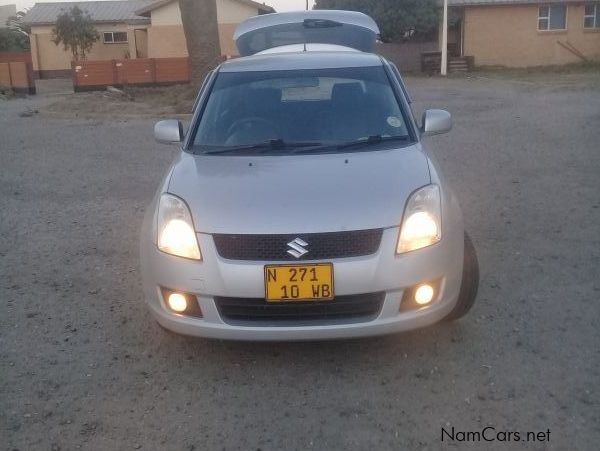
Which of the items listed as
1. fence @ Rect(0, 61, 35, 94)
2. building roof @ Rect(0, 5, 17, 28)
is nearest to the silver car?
fence @ Rect(0, 61, 35, 94)

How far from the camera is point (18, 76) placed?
27.7 metres

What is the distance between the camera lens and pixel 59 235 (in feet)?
20.9

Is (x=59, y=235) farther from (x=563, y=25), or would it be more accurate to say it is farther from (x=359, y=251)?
(x=563, y=25)

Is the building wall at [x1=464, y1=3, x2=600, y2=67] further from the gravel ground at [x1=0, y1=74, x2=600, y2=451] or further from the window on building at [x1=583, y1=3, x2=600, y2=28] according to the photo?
the gravel ground at [x1=0, y1=74, x2=600, y2=451]

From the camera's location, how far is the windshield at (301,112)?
14.8ft

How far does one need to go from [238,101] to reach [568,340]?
2591 mm

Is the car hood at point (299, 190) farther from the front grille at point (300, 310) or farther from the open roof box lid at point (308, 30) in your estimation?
the open roof box lid at point (308, 30)

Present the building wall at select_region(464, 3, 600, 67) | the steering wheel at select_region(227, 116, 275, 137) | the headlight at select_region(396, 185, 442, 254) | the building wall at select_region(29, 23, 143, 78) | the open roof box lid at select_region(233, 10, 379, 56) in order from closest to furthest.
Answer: the headlight at select_region(396, 185, 442, 254) < the steering wheel at select_region(227, 116, 275, 137) < the open roof box lid at select_region(233, 10, 379, 56) < the building wall at select_region(464, 3, 600, 67) < the building wall at select_region(29, 23, 143, 78)

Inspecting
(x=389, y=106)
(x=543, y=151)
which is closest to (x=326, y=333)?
(x=389, y=106)

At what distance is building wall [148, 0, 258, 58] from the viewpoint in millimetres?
35188

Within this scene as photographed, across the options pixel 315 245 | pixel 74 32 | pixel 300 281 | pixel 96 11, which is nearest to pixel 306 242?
pixel 315 245

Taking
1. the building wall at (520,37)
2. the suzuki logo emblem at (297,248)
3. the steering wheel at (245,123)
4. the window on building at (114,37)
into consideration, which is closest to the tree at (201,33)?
the steering wheel at (245,123)

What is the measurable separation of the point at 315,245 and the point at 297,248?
90 millimetres

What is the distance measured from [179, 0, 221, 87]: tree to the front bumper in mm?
14005
